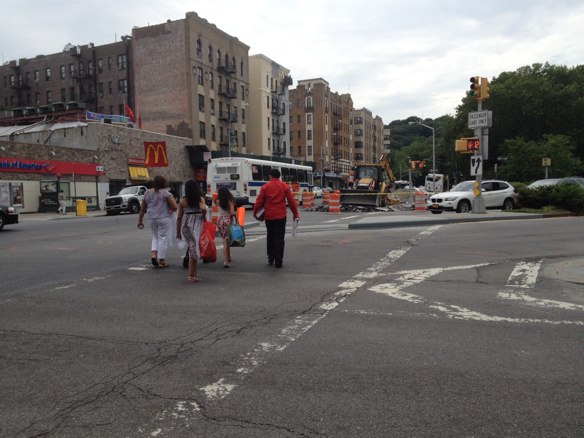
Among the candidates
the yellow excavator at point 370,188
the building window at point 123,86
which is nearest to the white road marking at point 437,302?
the yellow excavator at point 370,188

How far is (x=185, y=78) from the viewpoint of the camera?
177 feet

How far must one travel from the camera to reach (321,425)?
3223 mm

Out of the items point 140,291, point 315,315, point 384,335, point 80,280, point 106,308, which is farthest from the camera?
point 80,280

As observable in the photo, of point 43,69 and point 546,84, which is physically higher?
point 43,69

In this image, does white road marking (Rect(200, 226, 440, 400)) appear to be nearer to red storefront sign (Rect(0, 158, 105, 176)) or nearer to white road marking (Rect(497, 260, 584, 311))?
white road marking (Rect(497, 260, 584, 311))

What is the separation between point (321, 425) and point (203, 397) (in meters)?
0.97

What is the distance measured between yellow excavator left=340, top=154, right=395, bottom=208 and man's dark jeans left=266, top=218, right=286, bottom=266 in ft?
61.5

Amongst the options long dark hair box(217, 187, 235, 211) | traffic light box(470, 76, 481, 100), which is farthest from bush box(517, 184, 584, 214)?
long dark hair box(217, 187, 235, 211)

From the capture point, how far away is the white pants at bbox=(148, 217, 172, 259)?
958cm

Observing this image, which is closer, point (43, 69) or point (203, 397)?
point (203, 397)

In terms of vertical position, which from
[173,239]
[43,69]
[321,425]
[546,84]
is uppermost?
[43,69]

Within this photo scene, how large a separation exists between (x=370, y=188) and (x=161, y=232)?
23142 millimetres

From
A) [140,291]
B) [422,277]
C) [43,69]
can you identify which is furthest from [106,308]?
[43,69]

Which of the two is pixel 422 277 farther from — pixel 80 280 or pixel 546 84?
pixel 546 84
